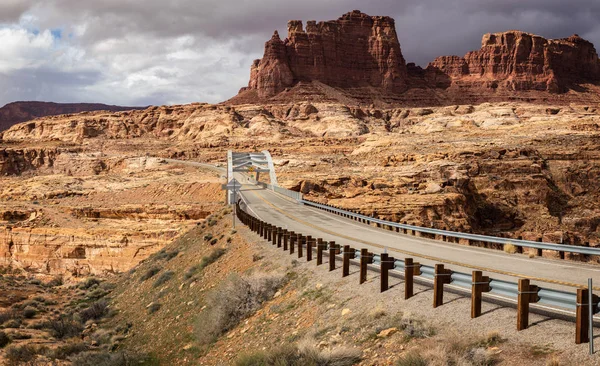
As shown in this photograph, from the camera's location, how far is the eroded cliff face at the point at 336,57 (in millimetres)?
144625

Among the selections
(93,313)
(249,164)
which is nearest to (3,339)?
(93,313)

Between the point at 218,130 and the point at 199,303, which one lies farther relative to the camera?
the point at 218,130

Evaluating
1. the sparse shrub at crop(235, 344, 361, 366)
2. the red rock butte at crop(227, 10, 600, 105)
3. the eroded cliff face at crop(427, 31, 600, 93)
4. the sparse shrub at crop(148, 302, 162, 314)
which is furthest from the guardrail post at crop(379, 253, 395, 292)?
the eroded cliff face at crop(427, 31, 600, 93)

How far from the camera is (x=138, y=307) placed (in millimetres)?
20203

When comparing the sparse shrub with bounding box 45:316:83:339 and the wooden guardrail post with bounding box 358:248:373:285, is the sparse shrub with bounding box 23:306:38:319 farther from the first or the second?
the wooden guardrail post with bounding box 358:248:373:285

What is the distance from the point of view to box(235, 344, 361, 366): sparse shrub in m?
8.31

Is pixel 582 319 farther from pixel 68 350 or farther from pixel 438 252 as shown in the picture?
pixel 68 350

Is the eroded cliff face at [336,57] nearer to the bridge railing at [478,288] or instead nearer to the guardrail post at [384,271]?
the bridge railing at [478,288]

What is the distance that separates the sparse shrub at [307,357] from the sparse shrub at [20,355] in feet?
22.3

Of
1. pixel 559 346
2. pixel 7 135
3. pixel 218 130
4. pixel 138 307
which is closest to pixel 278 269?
pixel 138 307

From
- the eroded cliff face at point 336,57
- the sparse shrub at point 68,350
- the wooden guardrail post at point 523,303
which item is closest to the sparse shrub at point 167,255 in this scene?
the sparse shrub at point 68,350

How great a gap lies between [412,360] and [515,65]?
170086 mm

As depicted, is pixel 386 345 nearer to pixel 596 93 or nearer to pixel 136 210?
pixel 136 210

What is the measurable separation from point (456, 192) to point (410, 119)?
78.6 m
